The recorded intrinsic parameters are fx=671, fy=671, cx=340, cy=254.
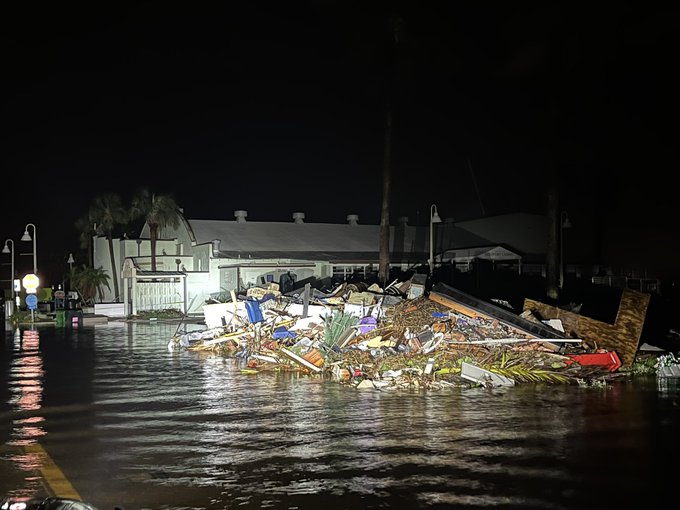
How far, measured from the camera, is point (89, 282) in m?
45.9

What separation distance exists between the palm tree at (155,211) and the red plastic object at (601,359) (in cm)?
3231

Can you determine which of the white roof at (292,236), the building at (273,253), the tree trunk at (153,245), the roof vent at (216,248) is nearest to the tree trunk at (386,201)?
the building at (273,253)

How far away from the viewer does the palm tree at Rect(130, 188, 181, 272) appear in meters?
43.1

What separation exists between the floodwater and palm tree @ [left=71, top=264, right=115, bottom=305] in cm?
3160

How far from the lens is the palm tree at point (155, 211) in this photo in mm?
43062

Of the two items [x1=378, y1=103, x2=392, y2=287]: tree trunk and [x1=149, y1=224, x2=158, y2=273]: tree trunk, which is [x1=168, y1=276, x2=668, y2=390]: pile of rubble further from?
[x1=149, y1=224, x2=158, y2=273]: tree trunk

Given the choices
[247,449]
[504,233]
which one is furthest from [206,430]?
[504,233]

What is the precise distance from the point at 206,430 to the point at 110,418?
204 centimetres

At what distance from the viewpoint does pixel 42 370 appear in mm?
17094

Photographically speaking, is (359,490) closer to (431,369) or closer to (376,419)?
(376,419)

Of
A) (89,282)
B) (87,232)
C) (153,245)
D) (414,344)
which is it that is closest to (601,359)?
(414,344)

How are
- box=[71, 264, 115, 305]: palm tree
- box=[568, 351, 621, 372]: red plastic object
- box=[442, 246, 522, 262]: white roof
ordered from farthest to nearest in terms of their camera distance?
box=[71, 264, 115, 305]: palm tree < box=[442, 246, 522, 262]: white roof < box=[568, 351, 621, 372]: red plastic object

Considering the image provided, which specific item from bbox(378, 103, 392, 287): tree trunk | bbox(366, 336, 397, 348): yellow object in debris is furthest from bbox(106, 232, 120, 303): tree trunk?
bbox(366, 336, 397, 348): yellow object in debris

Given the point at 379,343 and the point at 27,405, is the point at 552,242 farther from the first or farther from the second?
the point at 27,405
